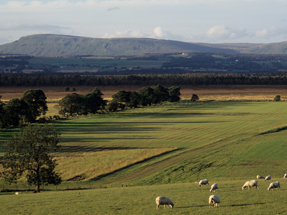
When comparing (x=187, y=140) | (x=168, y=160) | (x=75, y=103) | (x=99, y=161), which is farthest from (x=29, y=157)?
(x=75, y=103)

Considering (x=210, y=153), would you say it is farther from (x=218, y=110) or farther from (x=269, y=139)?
(x=218, y=110)

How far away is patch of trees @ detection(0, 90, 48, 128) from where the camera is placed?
95625 millimetres

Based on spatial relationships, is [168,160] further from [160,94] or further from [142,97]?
[160,94]

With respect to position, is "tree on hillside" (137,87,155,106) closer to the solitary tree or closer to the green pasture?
the solitary tree

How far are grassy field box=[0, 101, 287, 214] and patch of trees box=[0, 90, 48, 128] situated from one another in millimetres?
5703

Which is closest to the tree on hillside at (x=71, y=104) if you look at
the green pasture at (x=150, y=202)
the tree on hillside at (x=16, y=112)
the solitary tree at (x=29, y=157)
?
the tree on hillside at (x=16, y=112)

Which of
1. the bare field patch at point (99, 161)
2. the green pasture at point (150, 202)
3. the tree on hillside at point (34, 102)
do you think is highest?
the tree on hillside at point (34, 102)

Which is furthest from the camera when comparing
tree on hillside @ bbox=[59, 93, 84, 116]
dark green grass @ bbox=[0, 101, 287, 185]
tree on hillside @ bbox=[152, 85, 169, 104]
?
tree on hillside @ bbox=[152, 85, 169, 104]

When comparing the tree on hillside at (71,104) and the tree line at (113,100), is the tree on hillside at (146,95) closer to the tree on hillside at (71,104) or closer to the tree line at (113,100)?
the tree line at (113,100)

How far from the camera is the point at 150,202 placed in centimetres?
2866

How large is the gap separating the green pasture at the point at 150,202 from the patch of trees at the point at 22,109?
6819 cm

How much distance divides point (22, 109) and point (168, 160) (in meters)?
58.7

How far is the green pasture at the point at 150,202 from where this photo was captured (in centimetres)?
2570

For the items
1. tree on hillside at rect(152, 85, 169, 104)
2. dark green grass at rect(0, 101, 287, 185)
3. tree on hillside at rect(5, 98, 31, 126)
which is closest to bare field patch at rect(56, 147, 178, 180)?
dark green grass at rect(0, 101, 287, 185)
